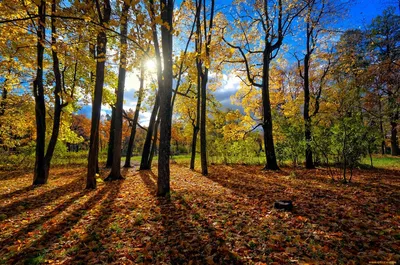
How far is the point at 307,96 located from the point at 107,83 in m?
12.5

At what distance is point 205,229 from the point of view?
357cm

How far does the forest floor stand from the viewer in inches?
108

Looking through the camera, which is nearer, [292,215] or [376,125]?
[292,215]

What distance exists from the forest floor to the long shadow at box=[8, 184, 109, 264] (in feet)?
0.05

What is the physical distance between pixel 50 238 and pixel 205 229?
8.78 feet

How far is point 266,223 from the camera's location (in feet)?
12.1

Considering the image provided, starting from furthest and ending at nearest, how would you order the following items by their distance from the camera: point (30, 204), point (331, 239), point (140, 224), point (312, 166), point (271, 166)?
point (312, 166) → point (271, 166) → point (30, 204) → point (140, 224) → point (331, 239)

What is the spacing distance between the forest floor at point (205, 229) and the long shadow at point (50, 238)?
15mm

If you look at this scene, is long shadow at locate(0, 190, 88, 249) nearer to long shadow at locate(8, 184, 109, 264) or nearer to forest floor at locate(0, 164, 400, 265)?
forest floor at locate(0, 164, 400, 265)

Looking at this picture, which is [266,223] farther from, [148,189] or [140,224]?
[148,189]

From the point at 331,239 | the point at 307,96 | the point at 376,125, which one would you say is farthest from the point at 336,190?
the point at 307,96

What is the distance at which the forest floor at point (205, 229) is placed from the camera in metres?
2.75

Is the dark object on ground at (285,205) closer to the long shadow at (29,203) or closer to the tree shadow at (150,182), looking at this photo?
the tree shadow at (150,182)

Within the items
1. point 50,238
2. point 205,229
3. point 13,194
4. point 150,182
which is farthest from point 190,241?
point 13,194
